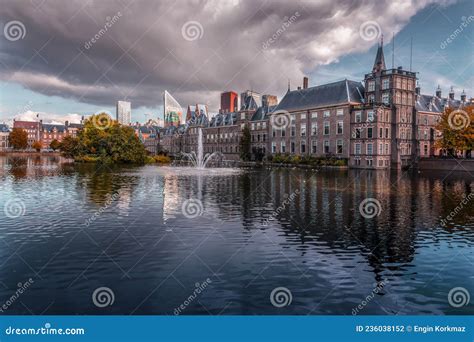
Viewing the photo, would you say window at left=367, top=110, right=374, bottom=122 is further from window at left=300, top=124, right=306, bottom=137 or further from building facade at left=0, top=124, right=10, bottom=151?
building facade at left=0, top=124, right=10, bottom=151

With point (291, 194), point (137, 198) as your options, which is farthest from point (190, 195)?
point (291, 194)

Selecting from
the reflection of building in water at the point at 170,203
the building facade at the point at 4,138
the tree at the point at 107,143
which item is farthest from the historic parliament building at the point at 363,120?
the building facade at the point at 4,138

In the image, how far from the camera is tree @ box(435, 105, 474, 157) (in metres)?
64.8

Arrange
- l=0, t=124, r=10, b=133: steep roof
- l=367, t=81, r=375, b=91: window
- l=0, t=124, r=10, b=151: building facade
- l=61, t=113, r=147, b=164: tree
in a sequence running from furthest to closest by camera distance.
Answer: l=0, t=124, r=10, b=133: steep roof < l=0, t=124, r=10, b=151: building facade < l=61, t=113, r=147, b=164: tree < l=367, t=81, r=375, b=91: window

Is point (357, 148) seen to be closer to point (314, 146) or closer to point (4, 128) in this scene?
point (314, 146)

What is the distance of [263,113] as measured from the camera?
103562 mm

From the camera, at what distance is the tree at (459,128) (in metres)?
64.8

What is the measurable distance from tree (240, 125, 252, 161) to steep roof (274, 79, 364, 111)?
13.3 metres

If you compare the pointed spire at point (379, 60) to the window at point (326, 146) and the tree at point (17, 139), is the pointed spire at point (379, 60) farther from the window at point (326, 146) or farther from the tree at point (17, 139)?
the tree at point (17, 139)

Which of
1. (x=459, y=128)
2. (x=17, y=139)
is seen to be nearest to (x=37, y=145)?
(x=17, y=139)

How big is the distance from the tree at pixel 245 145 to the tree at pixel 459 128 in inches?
1910

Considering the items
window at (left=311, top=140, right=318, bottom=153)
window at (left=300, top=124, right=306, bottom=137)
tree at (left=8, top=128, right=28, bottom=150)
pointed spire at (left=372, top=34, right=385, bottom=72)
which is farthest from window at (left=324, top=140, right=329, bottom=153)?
tree at (left=8, top=128, right=28, bottom=150)

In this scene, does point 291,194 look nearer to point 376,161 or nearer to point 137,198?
point 137,198

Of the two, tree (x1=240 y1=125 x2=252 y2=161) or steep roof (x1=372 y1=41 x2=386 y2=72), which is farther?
tree (x1=240 y1=125 x2=252 y2=161)
